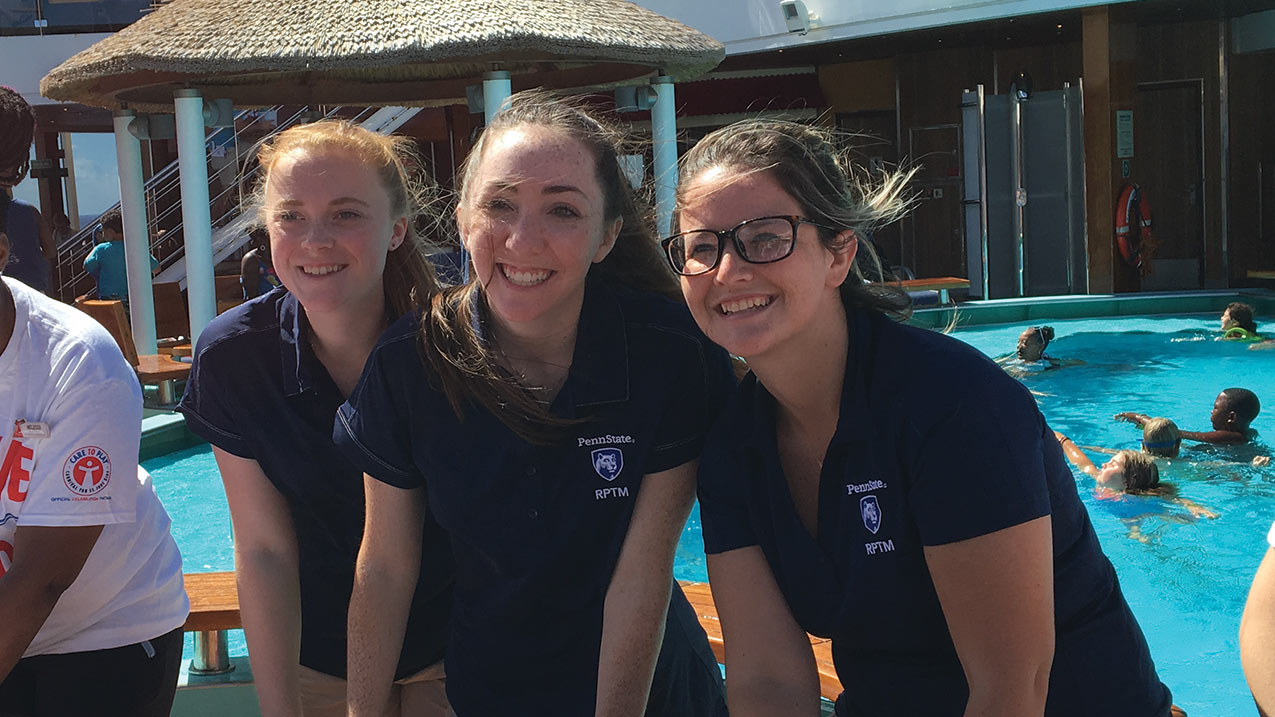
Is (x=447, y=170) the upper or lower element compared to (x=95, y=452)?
upper

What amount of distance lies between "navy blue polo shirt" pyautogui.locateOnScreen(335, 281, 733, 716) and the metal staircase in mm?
13039

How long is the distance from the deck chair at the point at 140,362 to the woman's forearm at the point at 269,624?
25.9ft

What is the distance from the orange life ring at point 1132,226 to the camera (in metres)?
16.5

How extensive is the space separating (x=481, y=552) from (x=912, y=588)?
0.85 metres

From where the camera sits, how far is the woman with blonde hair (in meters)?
2.62

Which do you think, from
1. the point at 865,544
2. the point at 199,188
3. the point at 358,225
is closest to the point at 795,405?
the point at 865,544

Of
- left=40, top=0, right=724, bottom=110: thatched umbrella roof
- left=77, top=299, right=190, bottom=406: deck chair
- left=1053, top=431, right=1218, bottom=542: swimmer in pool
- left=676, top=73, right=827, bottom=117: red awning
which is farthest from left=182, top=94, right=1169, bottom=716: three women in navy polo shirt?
left=676, top=73, right=827, bottom=117: red awning

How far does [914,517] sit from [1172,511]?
21.5 feet

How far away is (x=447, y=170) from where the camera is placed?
2172cm

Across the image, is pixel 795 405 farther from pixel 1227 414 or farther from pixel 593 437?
pixel 1227 414

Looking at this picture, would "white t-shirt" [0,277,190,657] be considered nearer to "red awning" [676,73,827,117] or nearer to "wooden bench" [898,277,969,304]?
"wooden bench" [898,277,969,304]

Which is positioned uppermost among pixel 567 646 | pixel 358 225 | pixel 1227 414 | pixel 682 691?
pixel 358 225

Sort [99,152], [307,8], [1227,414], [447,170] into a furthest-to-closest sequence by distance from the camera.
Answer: [99,152] < [447,170] < [1227,414] < [307,8]

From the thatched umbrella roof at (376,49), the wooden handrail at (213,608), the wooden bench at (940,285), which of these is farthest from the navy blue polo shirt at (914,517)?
the wooden bench at (940,285)
